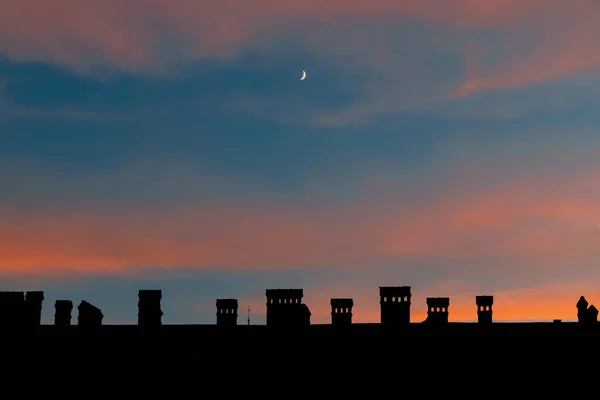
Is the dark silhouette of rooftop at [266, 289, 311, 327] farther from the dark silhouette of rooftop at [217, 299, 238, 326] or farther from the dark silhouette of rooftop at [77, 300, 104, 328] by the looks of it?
the dark silhouette of rooftop at [77, 300, 104, 328]

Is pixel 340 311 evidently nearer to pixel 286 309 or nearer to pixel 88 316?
pixel 286 309

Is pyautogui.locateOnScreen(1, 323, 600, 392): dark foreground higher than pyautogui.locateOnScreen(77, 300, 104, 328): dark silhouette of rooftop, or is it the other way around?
pyautogui.locateOnScreen(77, 300, 104, 328): dark silhouette of rooftop

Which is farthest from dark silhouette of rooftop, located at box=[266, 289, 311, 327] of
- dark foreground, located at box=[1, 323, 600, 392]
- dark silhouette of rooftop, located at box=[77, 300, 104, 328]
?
dark silhouette of rooftop, located at box=[77, 300, 104, 328]

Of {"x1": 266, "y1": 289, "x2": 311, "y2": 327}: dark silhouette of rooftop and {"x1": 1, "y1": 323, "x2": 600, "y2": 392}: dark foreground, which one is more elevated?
{"x1": 266, "y1": 289, "x2": 311, "y2": 327}: dark silhouette of rooftop

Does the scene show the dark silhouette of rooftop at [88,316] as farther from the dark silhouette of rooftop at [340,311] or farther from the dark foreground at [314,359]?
the dark silhouette of rooftop at [340,311]

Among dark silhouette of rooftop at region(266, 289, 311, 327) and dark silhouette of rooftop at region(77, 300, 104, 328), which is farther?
dark silhouette of rooftop at region(77, 300, 104, 328)

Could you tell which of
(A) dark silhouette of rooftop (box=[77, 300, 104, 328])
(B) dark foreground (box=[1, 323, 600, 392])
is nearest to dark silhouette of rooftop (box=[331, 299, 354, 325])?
(B) dark foreground (box=[1, 323, 600, 392])

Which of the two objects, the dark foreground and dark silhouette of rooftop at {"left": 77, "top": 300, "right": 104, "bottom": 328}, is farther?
dark silhouette of rooftop at {"left": 77, "top": 300, "right": 104, "bottom": 328}

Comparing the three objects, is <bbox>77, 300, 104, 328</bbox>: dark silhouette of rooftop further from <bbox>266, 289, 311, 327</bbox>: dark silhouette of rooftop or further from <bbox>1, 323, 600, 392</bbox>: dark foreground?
<bbox>266, 289, 311, 327</bbox>: dark silhouette of rooftop

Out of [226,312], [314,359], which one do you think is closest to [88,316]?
[226,312]

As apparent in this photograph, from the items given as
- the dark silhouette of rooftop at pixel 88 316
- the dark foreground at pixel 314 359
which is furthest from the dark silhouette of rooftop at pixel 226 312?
the dark silhouette of rooftop at pixel 88 316

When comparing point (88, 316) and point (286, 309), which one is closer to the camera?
point (286, 309)

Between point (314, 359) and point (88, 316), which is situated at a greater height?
point (88, 316)

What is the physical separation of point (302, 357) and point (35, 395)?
12.3 m
